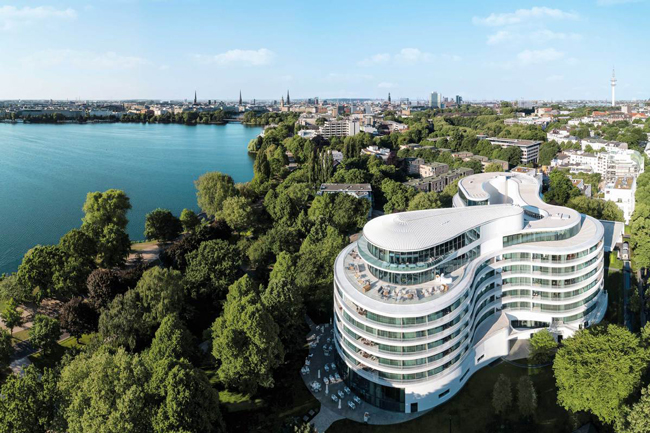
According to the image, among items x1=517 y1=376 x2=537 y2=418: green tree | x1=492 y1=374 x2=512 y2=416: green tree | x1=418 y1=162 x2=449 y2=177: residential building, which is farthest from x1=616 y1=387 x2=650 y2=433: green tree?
x1=418 y1=162 x2=449 y2=177: residential building

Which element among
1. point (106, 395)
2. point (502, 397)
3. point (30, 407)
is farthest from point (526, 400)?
point (30, 407)

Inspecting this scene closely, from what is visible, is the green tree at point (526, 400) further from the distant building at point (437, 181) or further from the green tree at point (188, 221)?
the distant building at point (437, 181)

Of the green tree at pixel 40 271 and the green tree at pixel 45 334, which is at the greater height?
the green tree at pixel 40 271

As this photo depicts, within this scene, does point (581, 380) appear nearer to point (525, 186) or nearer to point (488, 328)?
point (488, 328)

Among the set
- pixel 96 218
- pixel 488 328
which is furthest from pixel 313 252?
pixel 96 218

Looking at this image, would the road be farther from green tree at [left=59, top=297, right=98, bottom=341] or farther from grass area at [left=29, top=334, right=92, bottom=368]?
grass area at [left=29, top=334, right=92, bottom=368]

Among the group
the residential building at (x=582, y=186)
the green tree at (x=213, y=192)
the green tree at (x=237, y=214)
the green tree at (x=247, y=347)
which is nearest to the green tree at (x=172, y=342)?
the green tree at (x=247, y=347)
